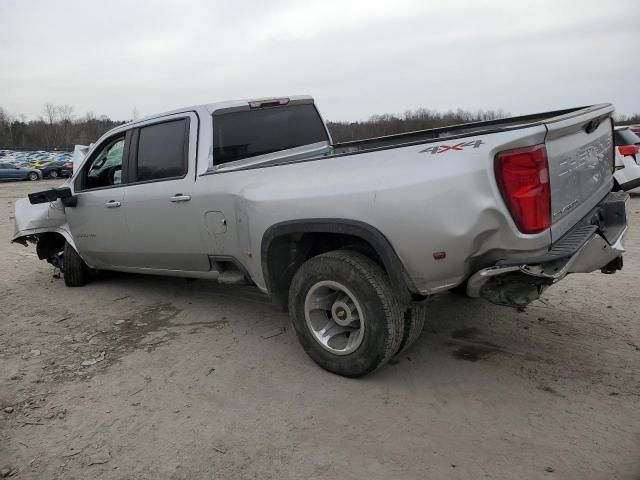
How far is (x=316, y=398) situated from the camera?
10.6 ft

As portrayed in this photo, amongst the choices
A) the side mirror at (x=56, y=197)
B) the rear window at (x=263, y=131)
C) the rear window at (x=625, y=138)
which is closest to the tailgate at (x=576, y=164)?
the rear window at (x=263, y=131)

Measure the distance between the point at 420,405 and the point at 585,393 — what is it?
100 centimetres

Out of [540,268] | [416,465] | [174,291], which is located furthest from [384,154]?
[174,291]

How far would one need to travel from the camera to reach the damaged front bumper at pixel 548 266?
8.71ft

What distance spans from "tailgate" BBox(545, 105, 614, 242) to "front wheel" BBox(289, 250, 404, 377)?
3.43 feet

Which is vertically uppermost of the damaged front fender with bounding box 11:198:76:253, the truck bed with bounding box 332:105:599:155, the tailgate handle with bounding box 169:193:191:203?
the truck bed with bounding box 332:105:599:155

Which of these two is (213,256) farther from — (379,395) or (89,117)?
(89,117)

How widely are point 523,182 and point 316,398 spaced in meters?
1.80

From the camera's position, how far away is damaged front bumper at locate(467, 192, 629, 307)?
105 inches

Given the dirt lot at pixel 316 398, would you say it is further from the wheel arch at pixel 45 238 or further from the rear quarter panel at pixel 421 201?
the wheel arch at pixel 45 238

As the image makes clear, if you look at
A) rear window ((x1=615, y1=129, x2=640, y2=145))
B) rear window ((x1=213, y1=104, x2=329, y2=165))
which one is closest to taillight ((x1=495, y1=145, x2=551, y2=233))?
rear window ((x1=213, y1=104, x2=329, y2=165))

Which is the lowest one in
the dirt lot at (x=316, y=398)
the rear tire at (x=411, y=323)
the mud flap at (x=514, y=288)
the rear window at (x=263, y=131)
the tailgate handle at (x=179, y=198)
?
the dirt lot at (x=316, y=398)

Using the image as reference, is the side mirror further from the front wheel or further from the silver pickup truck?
the front wheel

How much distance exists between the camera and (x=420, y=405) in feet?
10.2
